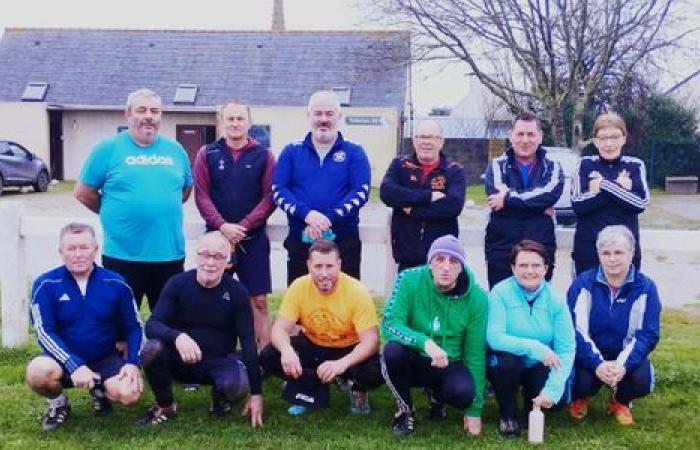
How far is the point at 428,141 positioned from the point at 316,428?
6.28ft

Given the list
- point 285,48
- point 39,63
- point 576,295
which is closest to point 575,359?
point 576,295

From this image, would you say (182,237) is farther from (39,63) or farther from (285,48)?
(39,63)

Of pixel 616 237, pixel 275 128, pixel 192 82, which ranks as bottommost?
pixel 616 237

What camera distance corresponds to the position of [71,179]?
31.1 m

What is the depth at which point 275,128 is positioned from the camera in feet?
97.8

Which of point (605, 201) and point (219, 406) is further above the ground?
point (605, 201)

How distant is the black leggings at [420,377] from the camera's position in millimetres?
4309

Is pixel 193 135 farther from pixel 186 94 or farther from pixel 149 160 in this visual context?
pixel 149 160

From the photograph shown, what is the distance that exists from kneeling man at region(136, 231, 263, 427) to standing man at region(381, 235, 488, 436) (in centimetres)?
84

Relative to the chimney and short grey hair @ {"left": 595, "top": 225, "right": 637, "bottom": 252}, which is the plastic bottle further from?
the chimney

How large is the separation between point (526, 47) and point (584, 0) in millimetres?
2645

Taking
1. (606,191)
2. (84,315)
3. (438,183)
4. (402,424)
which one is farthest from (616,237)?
(84,315)

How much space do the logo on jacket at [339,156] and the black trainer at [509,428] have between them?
1937mm

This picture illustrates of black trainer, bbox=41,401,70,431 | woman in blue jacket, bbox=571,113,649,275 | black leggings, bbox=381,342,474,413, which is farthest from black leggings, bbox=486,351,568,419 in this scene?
black trainer, bbox=41,401,70,431
